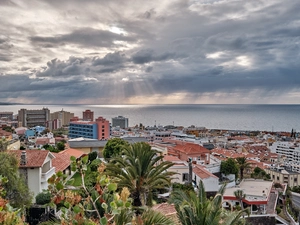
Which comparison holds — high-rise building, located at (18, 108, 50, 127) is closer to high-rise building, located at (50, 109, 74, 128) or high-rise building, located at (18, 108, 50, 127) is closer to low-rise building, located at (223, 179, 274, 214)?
high-rise building, located at (50, 109, 74, 128)

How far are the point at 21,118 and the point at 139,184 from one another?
144 m


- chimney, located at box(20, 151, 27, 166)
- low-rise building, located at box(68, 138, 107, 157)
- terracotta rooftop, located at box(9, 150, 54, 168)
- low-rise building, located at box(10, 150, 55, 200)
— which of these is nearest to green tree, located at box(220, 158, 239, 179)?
low-rise building, located at box(68, 138, 107, 157)

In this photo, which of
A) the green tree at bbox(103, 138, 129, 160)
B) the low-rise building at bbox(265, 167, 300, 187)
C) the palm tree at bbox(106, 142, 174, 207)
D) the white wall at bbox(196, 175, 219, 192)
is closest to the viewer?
the palm tree at bbox(106, 142, 174, 207)

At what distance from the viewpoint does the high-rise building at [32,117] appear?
144375 mm

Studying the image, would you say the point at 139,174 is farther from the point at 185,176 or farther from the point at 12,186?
the point at 185,176

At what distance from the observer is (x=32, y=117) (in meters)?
149

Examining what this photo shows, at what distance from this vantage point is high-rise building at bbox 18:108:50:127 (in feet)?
474

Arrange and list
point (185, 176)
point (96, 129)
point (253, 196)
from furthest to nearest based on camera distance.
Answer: point (96, 129)
point (185, 176)
point (253, 196)

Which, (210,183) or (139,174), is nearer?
(139,174)

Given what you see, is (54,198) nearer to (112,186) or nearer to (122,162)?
(112,186)

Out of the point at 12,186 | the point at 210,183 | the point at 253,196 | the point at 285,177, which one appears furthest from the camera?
the point at 285,177

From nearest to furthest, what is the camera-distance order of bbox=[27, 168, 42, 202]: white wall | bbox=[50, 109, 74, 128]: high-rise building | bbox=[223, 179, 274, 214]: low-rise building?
bbox=[27, 168, 42, 202]: white wall
bbox=[223, 179, 274, 214]: low-rise building
bbox=[50, 109, 74, 128]: high-rise building

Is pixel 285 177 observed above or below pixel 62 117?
below

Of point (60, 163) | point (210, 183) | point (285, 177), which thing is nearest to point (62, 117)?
point (285, 177)
